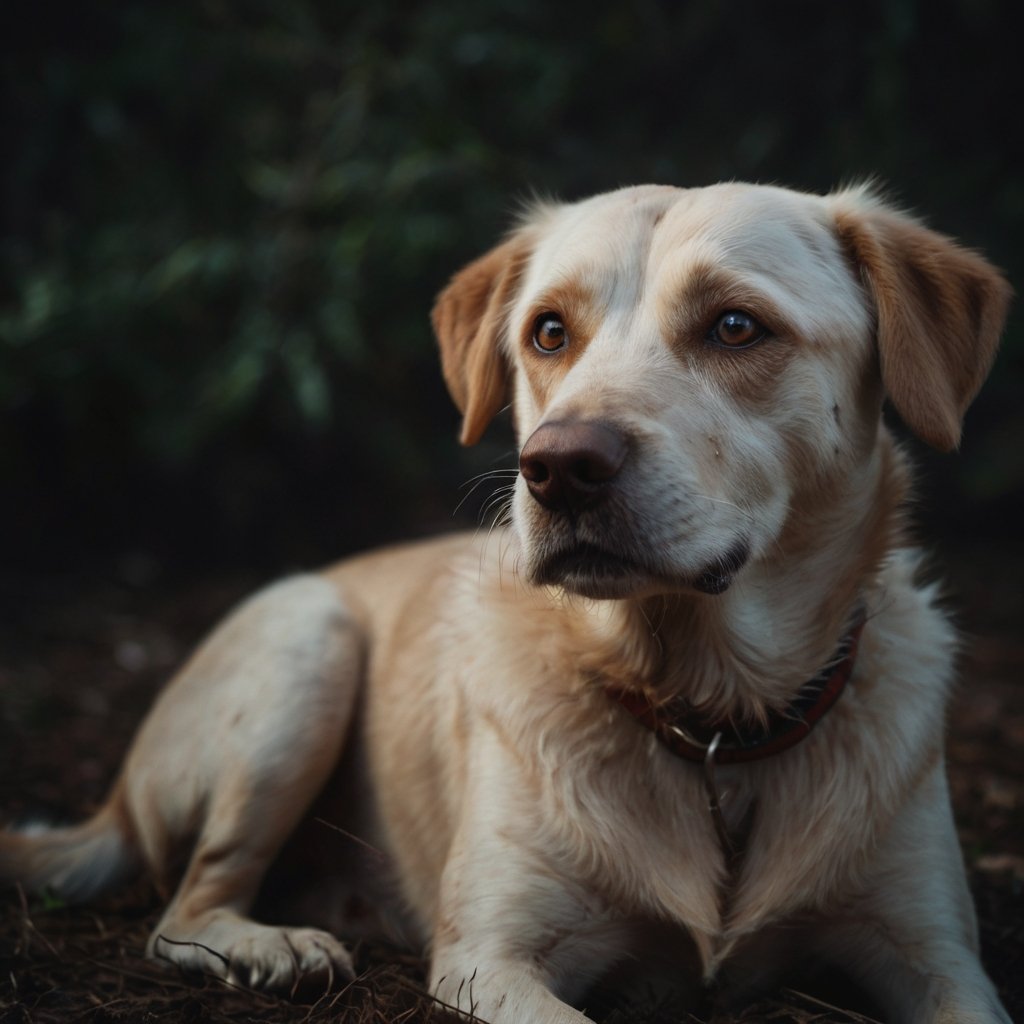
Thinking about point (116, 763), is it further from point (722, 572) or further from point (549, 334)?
point (722, 572)

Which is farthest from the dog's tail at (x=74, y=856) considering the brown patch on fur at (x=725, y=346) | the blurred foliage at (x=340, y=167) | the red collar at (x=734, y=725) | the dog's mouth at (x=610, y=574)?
the blurred foliage at (x=340, y=167)

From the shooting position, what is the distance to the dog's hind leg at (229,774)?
2922 millimetres

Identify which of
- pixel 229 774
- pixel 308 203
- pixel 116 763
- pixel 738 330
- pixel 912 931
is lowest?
pixel 116 763

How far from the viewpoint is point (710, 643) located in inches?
96.0

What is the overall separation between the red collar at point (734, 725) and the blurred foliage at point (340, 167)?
134 inches

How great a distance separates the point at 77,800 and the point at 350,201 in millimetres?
3284

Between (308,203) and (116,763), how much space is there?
9.72 ft

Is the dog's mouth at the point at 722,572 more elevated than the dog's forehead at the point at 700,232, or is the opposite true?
the dog's forehead at the point at 700,232

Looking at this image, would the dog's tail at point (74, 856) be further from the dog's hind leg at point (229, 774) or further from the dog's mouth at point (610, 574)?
the dog's mouth at point (610, 574)

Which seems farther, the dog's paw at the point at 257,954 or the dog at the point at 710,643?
the dog's paw at the point at 257,954

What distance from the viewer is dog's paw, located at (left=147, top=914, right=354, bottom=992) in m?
2.56

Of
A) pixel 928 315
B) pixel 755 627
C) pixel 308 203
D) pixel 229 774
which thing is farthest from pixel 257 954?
pixel 308 203

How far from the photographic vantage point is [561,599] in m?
2.54

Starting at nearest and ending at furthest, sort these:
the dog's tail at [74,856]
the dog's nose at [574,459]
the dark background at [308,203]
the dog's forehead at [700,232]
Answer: the dog's nose at [574,459], the dog's forehead at [700,232], the dog's tail at [74,856], the dark background at [308,203]
